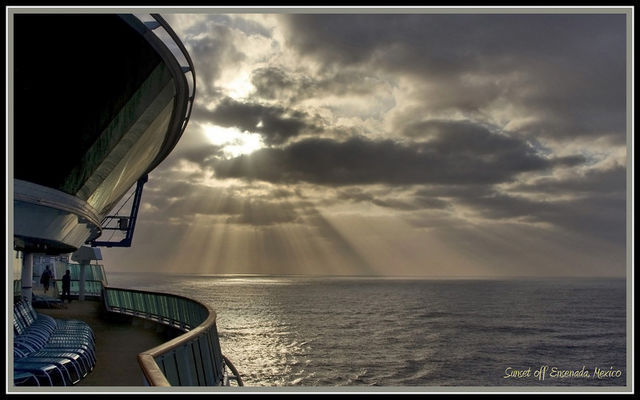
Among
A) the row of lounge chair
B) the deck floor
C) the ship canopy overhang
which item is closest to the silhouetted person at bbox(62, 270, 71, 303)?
the deck floor

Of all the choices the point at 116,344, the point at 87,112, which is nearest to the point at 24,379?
the point at 87,112

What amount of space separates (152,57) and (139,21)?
4.35 feet

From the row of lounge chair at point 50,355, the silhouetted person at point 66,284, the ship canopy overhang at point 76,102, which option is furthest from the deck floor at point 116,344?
the silhouetted person at point 66,284

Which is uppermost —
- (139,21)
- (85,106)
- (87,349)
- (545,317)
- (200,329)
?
(139,21)

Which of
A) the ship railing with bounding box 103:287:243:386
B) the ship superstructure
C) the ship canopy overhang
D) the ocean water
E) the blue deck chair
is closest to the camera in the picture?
the ship railing with bounding box 103:287:243:386

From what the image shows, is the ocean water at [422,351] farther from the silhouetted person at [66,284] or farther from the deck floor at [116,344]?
the deck floor at [116,344]

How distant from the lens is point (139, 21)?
1096 cm

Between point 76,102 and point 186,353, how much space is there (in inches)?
291

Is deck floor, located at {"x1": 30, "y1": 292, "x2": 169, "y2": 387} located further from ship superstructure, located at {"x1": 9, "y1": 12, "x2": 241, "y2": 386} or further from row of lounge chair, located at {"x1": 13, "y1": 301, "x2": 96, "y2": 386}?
ship superstructure, located at {"x1": 9, "y1": 12, "x2": 241, "y2": 386}

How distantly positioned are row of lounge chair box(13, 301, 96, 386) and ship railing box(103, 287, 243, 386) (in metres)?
2.05

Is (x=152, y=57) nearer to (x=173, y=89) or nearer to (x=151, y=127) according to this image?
(x=173, y=89)

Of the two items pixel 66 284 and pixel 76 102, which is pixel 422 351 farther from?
pixel 76 102

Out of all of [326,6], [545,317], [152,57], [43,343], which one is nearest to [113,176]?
[152,57]

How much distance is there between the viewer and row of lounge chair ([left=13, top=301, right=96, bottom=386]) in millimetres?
8133
